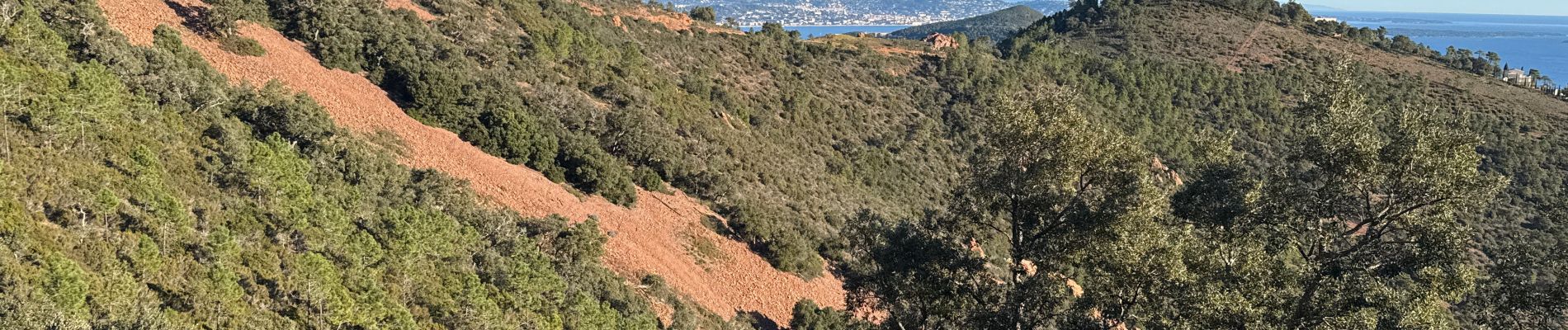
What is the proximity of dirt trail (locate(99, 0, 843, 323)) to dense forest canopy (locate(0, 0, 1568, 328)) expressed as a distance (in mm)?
755

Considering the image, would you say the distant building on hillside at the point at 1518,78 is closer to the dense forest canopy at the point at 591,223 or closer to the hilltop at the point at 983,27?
the hilltop at the point at 983,27

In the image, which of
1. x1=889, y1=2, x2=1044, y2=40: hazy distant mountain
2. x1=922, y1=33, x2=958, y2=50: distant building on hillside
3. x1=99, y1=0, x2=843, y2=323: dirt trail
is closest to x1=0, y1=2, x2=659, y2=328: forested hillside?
x1=99, y1=0, x2=843, y2=323: dirt trail

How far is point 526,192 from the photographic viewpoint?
981 inches

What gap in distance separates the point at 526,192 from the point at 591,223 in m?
2.65

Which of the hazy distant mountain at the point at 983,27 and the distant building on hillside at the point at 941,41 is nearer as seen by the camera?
the distant building on hillside at the point at 941,41

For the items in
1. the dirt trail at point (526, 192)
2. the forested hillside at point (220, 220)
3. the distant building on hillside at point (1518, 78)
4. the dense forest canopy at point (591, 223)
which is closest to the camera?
the dense forest canopy at point (591, 223)

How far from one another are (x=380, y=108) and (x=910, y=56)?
45.4 metres

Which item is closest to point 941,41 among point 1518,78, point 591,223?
point 1518,78

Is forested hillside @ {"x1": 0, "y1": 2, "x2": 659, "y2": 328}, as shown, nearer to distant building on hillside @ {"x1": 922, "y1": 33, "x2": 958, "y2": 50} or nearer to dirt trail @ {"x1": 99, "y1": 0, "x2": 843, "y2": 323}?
dirt trail @ {"x1": 99, "y1": 0, "x2": 843, "y2": 323}

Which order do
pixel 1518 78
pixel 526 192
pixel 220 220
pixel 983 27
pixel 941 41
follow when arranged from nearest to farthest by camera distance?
pixel 220 220, pixel 526 192, pixel 941 41, pixel 1518 78, pixel 983 27

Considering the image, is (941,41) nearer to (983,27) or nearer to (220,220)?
(220,220)

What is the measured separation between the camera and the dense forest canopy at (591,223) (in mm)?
11586

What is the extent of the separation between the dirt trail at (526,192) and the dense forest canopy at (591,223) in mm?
755

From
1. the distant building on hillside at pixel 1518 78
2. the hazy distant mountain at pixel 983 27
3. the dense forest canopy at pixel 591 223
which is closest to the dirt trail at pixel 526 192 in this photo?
the dense forest canopy at pixel 591 223
